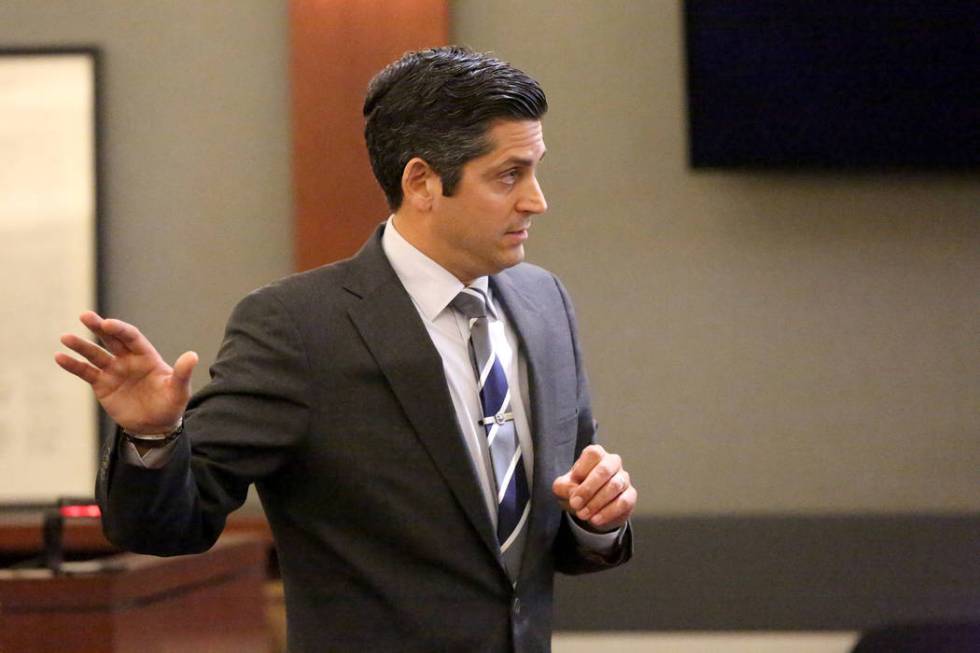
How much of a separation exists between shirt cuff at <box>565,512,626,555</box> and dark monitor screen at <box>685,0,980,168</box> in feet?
5.84

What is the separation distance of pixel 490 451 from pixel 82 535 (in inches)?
86.5

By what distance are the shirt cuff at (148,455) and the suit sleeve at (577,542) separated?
64 centimetres

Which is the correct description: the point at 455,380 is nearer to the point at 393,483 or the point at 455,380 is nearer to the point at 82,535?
the point at 393,483

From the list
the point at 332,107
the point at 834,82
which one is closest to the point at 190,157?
the point at 332,107

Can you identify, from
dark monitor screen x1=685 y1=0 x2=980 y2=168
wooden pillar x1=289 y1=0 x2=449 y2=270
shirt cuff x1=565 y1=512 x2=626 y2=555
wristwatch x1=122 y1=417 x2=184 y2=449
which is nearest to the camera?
wristwatch x1=122 y1=417 x2=184 y2=449

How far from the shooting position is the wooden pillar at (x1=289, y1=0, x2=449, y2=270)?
3498 mm

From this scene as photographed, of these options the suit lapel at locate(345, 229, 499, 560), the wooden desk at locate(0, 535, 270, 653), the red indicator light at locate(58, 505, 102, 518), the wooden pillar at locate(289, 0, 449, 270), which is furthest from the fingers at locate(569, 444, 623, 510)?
the wooden pillar at locate(289, 0, 449, 270)

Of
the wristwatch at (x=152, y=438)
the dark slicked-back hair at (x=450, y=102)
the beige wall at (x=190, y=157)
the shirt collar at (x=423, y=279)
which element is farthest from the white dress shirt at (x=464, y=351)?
the beige wall at (x=190, y=157)

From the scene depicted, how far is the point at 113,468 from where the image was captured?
143cm

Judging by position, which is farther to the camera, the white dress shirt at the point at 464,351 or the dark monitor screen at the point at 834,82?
the dark monitor screen at the point at 834,82

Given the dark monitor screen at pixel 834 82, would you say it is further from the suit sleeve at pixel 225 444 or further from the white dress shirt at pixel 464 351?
the suit sleeve at pixel 225 444

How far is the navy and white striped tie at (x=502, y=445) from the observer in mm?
1679

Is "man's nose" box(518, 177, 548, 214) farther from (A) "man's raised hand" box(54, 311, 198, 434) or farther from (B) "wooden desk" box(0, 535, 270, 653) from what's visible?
(B) "wooden desk" box(0, 535, 270, 653)

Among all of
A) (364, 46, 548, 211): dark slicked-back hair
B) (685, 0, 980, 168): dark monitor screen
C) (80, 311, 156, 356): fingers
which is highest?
(685, 0, 980, 168): dark monitor screen
